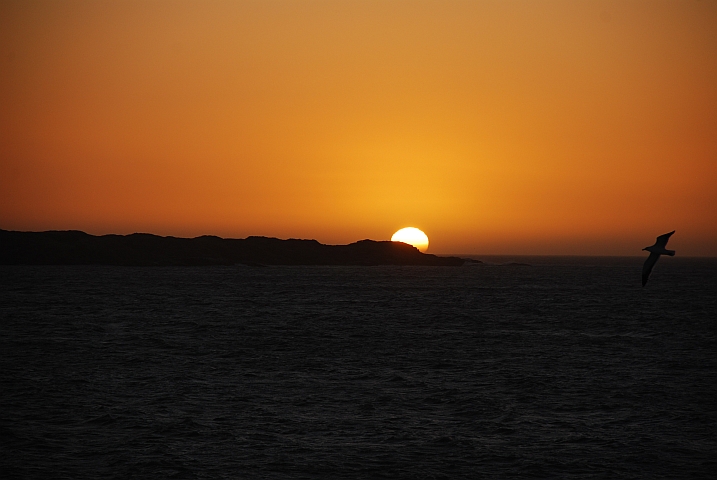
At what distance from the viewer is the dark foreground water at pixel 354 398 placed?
2395cm

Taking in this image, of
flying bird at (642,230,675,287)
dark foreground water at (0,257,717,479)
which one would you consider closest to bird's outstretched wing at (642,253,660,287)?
flying bird at (642,230,675,287)

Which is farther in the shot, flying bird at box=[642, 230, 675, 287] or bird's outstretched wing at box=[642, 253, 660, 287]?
flying bird at box=[642, 230, 675, 287]

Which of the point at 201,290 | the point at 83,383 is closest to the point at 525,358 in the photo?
the point at 83,383

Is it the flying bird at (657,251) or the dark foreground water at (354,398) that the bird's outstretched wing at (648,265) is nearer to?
the flying bird at (657,251)

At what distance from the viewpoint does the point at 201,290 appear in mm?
122000

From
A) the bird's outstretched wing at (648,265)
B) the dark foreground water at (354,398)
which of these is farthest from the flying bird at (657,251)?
the dark foreground water at (354,398)

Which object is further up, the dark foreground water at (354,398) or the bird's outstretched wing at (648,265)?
the bird's outstretched wing at (648,265)

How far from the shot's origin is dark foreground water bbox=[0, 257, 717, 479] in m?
24.0

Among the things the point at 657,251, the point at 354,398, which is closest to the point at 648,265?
the point at 657,251

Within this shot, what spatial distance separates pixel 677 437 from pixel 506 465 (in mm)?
7926

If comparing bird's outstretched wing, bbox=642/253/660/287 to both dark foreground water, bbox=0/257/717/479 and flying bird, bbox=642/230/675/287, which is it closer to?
flying bird, bbox=642/230/675/287

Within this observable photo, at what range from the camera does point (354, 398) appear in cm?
3331

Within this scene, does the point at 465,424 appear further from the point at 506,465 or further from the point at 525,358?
the point at 525,358

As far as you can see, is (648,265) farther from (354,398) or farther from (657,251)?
(354,398)
